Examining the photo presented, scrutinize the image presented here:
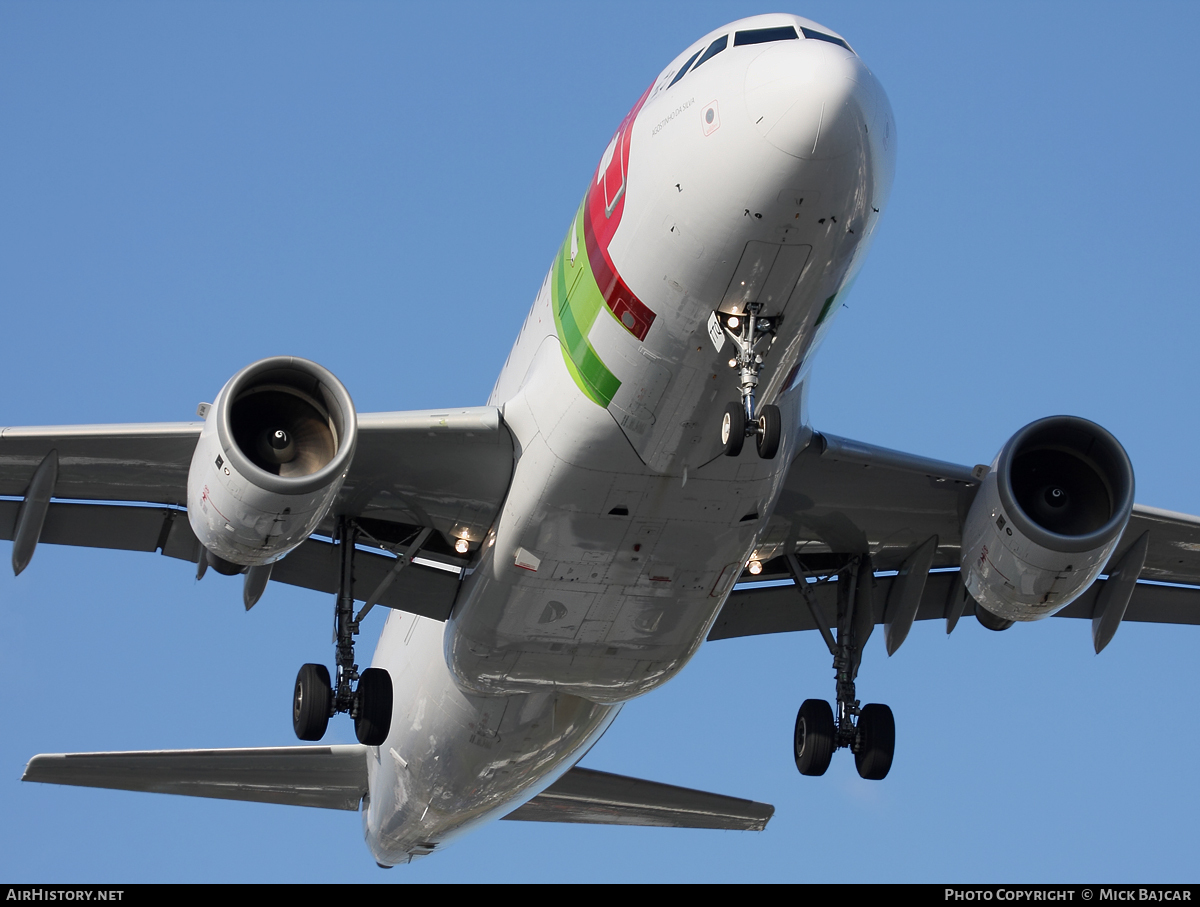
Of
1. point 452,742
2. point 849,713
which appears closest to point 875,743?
point 849,713

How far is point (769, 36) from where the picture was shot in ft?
43.0

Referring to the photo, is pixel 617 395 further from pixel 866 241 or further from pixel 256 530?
pixel 256 530

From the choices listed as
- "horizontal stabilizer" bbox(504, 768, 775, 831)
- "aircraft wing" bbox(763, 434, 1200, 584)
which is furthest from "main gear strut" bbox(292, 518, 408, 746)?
"horizontal stabilizer" bbox(504, 768, 775, 831)

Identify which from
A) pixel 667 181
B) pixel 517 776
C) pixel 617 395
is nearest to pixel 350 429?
pixel 617 395

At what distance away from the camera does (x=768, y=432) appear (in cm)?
1330

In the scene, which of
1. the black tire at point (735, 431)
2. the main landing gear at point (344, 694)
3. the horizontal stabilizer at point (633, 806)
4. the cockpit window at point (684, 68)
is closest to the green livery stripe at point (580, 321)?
the black tire at point (735, 431)

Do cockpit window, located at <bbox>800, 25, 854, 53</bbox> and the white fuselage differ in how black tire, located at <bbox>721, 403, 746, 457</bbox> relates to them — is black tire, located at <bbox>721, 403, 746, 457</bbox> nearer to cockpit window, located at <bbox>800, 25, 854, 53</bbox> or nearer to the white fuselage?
the white fuselage

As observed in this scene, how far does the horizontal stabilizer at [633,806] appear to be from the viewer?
22453 millimetres

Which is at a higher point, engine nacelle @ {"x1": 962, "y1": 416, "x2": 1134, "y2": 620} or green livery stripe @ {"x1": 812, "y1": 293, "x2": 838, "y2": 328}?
green livery stripe @ {"x1": 812, "y1": 293, "x2": 838, "y2": 328}

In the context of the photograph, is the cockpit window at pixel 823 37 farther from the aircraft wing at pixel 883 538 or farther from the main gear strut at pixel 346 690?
the main gear strut at pixel 346 690

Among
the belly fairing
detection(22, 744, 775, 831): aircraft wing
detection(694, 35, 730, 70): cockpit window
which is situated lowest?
detection(22, 744, 775, 831): aircraft wing

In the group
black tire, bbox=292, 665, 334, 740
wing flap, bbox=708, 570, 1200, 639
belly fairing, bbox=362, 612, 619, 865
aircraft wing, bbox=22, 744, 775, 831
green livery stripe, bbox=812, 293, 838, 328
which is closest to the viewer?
green livery stripe, bbox=812, 293, 838, 328

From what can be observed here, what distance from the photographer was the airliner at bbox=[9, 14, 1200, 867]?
42.8 feet

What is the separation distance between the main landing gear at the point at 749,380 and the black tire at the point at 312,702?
559 cm
